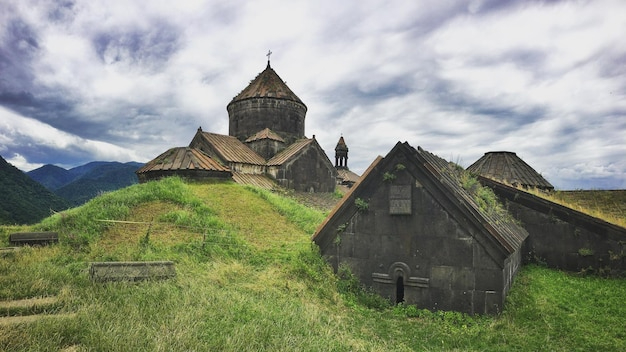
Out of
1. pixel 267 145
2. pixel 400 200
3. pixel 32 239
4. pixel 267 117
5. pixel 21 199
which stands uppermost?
pixel 267 117

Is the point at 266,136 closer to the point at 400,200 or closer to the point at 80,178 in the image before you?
the point at 400,200

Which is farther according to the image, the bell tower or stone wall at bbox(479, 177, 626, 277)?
the bell tower

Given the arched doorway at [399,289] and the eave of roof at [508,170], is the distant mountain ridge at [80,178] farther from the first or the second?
the arched doorway at [399,289]

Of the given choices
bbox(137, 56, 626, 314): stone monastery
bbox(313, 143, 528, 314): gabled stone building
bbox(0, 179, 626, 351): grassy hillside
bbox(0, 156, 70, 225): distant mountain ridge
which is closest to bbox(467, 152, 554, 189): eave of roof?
bbox(137, 56, 626, 314): stone monastery

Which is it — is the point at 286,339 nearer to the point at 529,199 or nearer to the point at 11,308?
the point at 11,308

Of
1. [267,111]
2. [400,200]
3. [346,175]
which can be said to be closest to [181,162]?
[267,111]

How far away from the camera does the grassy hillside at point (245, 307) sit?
427 centimetres

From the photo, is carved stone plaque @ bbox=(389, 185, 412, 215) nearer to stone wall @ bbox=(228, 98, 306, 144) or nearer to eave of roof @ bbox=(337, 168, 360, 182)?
stone wall @ bbox=(228, 98, 306, 144)

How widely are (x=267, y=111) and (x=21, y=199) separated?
28.6 m

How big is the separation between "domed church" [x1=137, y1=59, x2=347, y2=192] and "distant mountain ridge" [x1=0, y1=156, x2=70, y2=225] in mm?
17830

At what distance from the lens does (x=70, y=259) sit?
8250 mm

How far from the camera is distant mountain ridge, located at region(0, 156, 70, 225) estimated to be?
97.1ft

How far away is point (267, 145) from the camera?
2189 centimetres

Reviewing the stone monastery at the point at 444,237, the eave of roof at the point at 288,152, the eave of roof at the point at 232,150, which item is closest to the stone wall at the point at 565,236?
the stone monastery at the point at 444,237
